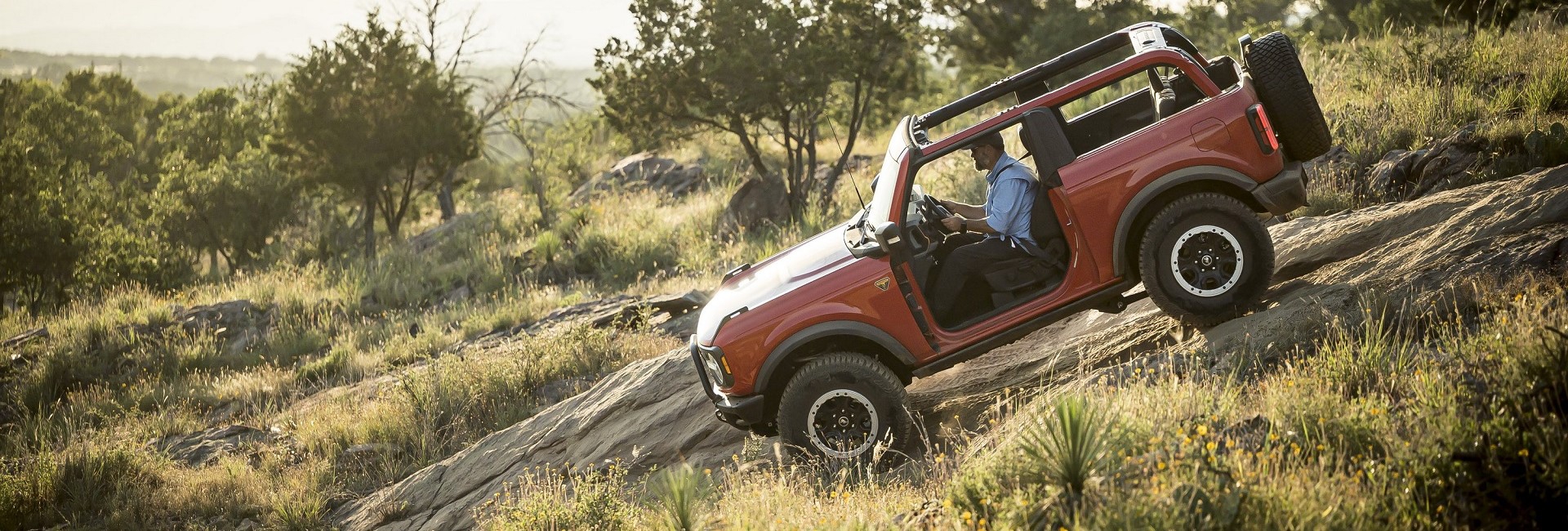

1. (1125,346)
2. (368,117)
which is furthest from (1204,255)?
(368,117)

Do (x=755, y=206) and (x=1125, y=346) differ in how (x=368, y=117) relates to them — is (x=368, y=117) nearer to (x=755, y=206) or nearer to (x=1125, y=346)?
(x=755, y=206)

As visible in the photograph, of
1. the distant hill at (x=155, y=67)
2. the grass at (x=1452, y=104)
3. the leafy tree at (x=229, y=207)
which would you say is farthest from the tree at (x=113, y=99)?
the distant hill at (x=155, y=67)

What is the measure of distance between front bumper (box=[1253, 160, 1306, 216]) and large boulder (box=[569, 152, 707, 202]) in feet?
51.7

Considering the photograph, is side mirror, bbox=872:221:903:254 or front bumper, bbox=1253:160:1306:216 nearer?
side mirror, bbox=872:221:903:254

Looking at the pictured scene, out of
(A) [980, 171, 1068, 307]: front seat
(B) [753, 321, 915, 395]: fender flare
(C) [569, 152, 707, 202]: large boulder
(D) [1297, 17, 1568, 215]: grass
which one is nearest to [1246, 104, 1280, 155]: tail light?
(A) [980, 171, 1068, 307]: front seat

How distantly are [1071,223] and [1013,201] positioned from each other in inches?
14.3

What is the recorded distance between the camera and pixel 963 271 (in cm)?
622

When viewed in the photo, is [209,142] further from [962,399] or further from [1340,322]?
[1340,322]

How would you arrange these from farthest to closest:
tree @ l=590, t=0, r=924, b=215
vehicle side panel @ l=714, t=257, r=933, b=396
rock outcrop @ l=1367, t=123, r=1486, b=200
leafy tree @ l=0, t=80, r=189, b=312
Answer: leafy tree @ l=0, t=80, r=189, b=312 < tree @ l=590, t=0, r=924, b=215 < rock outcrop @ l=1367, t=123, r=1486, b=200 < vehicle side panel @ l=714, t=257, r=933, b=396

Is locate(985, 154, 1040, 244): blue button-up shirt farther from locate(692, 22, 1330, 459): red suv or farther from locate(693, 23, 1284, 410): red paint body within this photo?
locate(693, 23, 1284, 410): red paint body

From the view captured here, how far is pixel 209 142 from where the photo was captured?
28.4 metres

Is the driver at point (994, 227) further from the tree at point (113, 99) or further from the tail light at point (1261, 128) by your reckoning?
the tree at point (113, 99)

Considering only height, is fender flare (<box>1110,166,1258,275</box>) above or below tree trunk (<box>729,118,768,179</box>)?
below

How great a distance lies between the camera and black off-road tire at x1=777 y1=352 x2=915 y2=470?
6.07m
